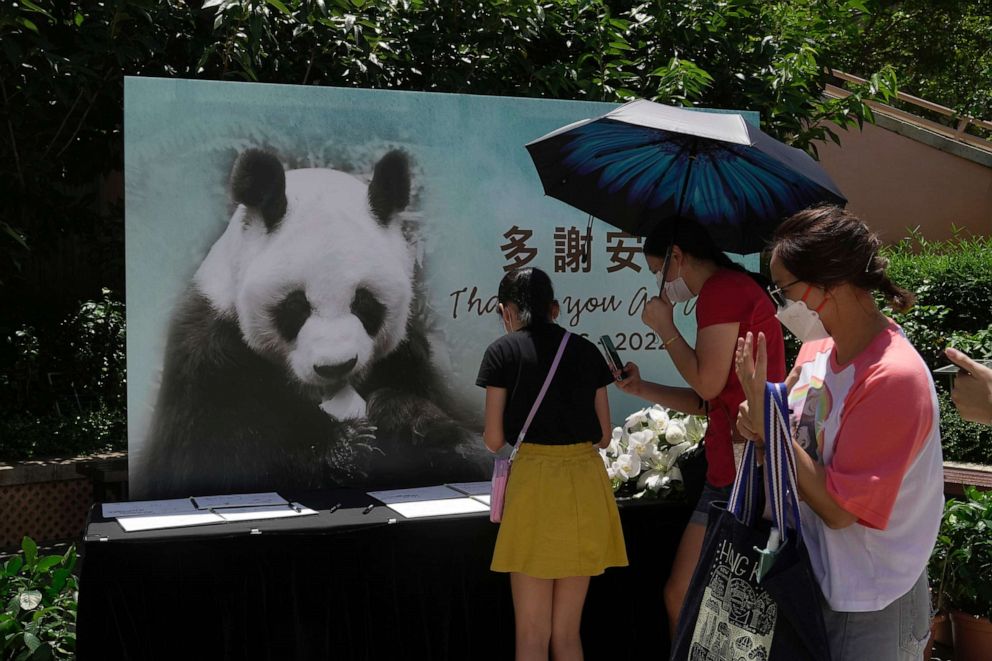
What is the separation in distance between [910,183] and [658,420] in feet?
34.9

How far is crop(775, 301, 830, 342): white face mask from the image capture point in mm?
2406

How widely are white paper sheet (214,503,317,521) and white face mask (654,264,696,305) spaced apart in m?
1.57

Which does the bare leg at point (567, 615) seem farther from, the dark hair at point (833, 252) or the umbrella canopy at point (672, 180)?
the dark hair at point (833, 252)

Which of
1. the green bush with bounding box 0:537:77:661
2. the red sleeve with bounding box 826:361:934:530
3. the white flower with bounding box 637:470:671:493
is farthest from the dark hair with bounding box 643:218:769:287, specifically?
the green bush with bounding box 0:537:77:661

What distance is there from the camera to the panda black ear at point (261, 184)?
4156 millimetres

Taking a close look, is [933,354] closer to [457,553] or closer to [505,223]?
[505,223]

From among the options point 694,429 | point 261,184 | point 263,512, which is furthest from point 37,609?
point 694,429

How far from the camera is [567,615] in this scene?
11.3 ft

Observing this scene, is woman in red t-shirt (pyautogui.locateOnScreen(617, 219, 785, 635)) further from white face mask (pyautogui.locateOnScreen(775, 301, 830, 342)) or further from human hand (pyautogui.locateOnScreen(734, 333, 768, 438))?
human hand (pyautogui.locateOnScreen(734, 333, 768, 438))

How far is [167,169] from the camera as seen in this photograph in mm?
4016

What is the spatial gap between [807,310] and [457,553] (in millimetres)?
1864

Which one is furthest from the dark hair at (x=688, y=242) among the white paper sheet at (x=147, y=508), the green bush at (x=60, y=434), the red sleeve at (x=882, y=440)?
the green bush at (x=60, y=434)

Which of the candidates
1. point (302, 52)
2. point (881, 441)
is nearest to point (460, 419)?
point (881, 441)

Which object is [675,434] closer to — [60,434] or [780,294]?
[780,294]
